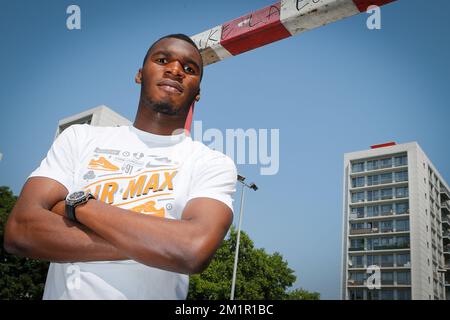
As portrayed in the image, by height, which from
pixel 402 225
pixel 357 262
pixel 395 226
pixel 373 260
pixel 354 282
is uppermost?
pixel 402 225

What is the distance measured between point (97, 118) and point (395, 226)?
1790 inches

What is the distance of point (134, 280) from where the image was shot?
1652 millimetres

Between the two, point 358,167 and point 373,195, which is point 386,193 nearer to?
point 373,195

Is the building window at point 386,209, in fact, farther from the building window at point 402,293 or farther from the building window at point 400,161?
the building window at point 402,293

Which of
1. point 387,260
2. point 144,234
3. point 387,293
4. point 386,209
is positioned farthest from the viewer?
point 386,209

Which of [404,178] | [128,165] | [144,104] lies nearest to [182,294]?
[128,165]

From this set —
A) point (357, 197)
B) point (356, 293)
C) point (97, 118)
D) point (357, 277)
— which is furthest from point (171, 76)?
point (357, 197)

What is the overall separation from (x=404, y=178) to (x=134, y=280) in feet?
208

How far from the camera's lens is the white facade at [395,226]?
5334 centimetres

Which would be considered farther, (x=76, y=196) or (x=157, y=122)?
(x=157, y=122)

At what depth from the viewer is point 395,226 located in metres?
56.3

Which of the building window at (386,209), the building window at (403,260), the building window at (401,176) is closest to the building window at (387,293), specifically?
the building window at (403,260)

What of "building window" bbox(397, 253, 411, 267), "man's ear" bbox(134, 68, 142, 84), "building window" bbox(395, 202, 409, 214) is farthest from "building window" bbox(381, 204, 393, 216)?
"man's ear" bbox(134, 68, 142, 84)

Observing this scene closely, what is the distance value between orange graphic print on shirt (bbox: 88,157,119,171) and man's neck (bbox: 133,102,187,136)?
352mm
